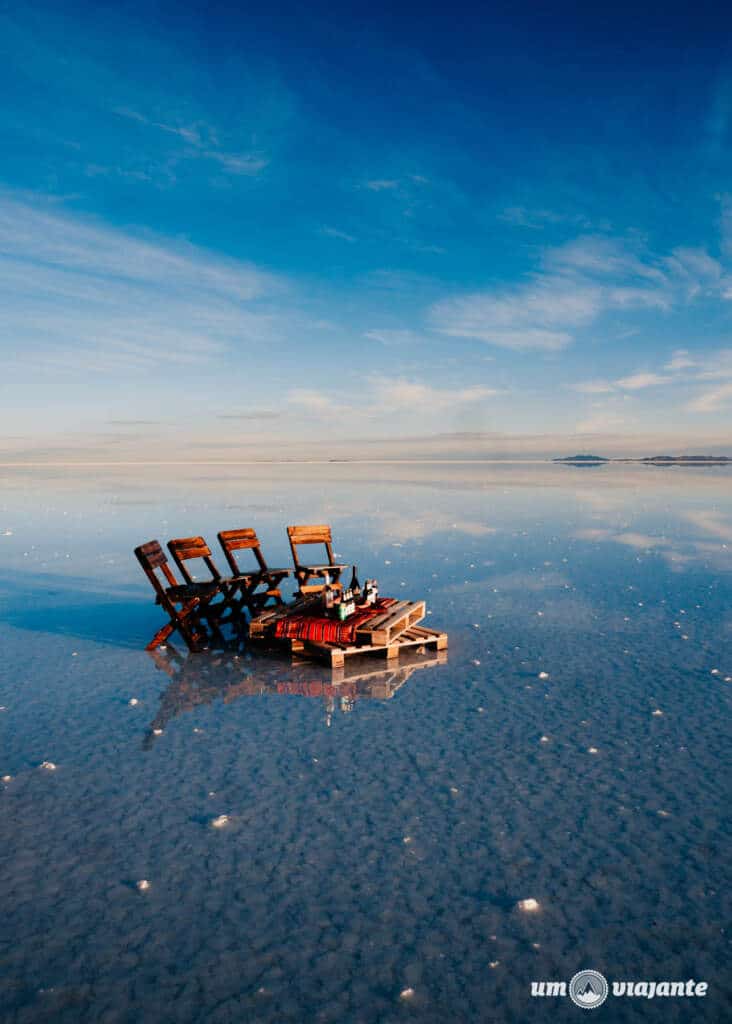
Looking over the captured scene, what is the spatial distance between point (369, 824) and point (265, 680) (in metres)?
4.43

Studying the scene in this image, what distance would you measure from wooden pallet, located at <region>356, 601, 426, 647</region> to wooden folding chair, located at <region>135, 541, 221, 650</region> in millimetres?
3036

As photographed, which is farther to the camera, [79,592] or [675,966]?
[79,592]

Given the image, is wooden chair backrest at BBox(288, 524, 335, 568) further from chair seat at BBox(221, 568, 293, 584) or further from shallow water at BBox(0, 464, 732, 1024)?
shallow water at BBox(0, 464, 732, 1024)

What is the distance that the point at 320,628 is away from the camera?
11.3 meters

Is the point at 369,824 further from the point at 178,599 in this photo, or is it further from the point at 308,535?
the point at 308,535

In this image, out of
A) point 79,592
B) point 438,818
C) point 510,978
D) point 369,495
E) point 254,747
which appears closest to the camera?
point 510,978

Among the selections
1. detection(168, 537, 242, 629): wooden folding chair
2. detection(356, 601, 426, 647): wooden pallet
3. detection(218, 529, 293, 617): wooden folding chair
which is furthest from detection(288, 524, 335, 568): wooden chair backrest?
detection(356, 601, 426, 647): wooden pallet

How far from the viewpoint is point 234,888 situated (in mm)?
5375

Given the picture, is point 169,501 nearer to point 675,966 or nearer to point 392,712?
point 392,712

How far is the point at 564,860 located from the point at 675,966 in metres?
1.19

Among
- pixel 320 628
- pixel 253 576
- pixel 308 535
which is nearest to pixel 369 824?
pixel 320 628

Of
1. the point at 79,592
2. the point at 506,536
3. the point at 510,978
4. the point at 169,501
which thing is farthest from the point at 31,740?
the point at 169,501

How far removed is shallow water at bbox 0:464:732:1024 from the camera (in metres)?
4.53

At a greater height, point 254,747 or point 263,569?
point 263,569
